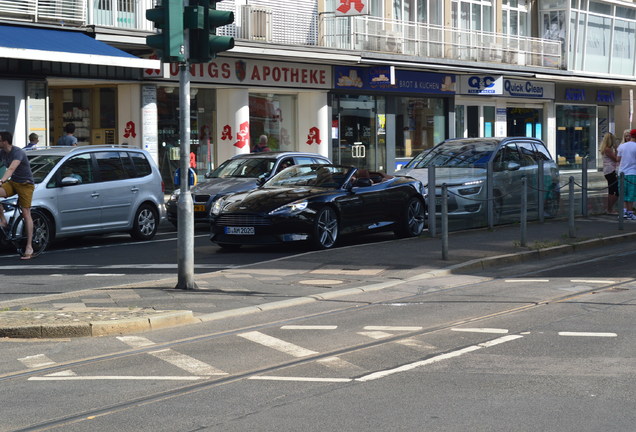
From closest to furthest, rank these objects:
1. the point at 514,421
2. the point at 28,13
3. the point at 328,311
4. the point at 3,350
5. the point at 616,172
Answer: the point at 514,421 < the point at 3,350 < the point at 328,311 < the point at 616,172 < the point at 28,13

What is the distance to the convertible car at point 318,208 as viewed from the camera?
1608cm

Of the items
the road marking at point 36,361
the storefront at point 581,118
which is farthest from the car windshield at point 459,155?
the storefront at point 581,118

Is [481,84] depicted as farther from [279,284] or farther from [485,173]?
[279,284]

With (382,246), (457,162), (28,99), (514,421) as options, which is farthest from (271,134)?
(514,421)

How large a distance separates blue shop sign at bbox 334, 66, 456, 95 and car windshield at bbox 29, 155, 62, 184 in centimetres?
1781

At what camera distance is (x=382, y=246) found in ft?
53.9

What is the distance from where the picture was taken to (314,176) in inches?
696

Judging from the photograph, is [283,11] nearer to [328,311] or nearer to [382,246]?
[382,246]

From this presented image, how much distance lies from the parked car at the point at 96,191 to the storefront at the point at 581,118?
29.7 metres

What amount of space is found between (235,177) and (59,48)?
205 inches

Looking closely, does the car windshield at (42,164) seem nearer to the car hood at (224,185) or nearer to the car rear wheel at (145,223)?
the car rear wheel at (145,223)

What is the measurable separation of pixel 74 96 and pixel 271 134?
7.15 metres

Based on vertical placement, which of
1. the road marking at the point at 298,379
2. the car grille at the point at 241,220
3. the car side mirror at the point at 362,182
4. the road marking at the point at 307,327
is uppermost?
the car side mirror at the point at 362,182

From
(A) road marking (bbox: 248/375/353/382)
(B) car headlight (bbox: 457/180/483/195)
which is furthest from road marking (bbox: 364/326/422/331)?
(B) car headlight (bbox: 457/180/483/195)
